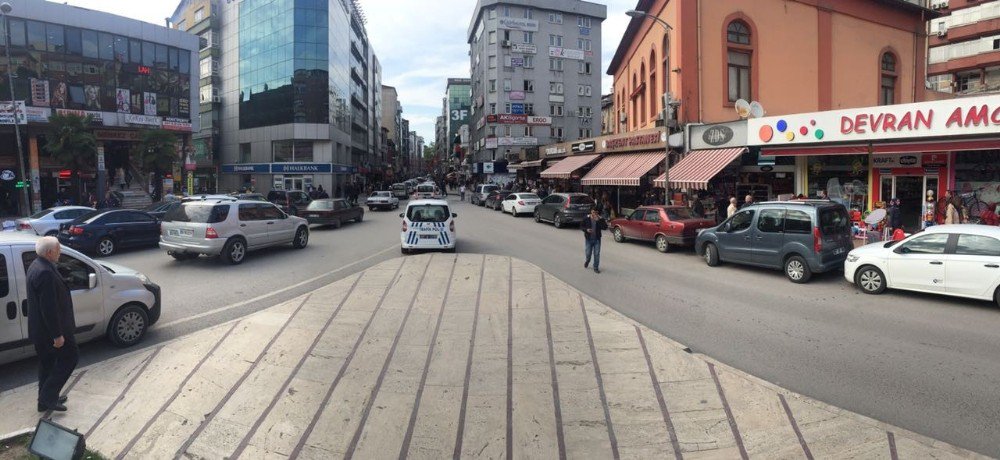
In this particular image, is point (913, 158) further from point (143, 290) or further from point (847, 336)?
point (143, 290)

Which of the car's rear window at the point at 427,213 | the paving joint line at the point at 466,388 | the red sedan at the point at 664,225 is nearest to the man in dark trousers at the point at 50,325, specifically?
the paving joint line at the point at 466,388

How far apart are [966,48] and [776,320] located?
43.1m

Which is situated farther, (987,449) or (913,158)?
(913,158)

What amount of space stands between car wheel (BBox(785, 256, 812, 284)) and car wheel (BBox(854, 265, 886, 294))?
3.06ft

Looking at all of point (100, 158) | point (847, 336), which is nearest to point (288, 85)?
point (100, 158)

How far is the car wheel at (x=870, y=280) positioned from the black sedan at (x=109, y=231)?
1930cm

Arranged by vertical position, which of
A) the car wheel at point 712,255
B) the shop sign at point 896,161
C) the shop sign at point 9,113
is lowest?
the car wheel at point 712,255

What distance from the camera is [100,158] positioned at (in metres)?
31.9

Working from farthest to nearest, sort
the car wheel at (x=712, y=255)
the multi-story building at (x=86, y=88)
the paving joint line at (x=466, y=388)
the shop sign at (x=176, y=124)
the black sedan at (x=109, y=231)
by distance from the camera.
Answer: the shop sign at (x=176, y=124) < the multi-story building at (x=86, y=88) < the black sedan at (x=109, y=231) < the car wheel at (x=712, y=255) < the paving joint line at (x=466, y=388)

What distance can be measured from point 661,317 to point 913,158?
499 inches

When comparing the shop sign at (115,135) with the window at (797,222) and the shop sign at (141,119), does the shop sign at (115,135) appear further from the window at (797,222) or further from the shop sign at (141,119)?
the window at (797,222)

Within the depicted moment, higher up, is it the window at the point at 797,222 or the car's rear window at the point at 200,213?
the car's rear window at the point at 200,213

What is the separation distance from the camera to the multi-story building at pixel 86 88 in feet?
113

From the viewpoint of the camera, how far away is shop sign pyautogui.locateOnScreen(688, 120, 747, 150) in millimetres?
19969
